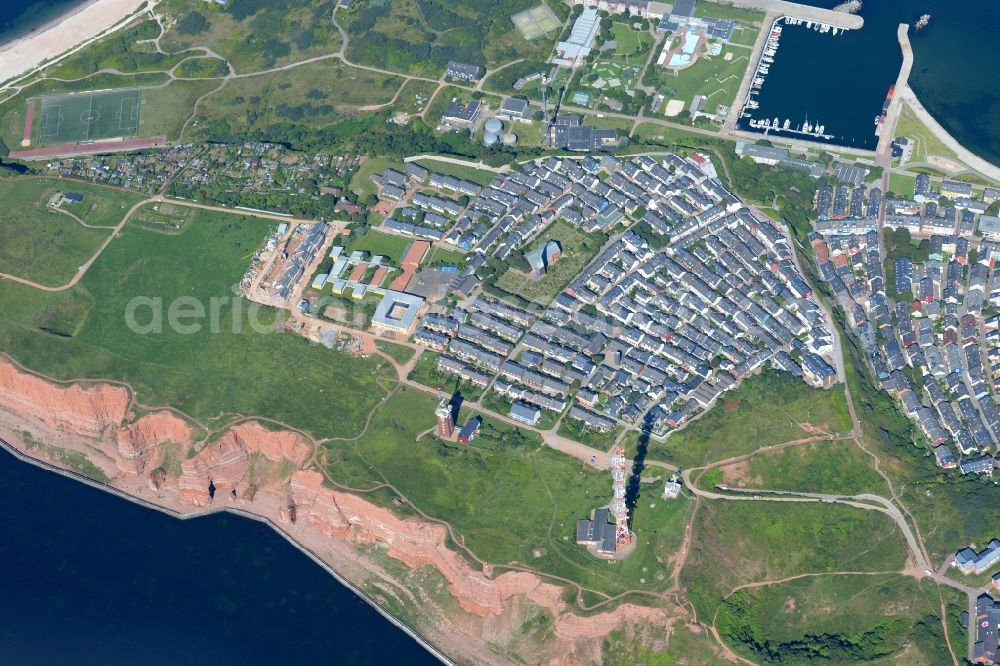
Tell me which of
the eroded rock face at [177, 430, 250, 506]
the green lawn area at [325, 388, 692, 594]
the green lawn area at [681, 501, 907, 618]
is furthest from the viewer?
the eroded rock face at [177, 430, 250, 506]

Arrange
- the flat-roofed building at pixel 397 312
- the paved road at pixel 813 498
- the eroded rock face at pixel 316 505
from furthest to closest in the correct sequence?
the flat-roofed building at pixel 397 312, the eroded rock face at pixel 316 505, the paved road at pixel 813 498

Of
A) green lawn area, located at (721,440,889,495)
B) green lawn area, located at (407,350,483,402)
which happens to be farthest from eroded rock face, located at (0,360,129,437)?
green lawn area, located at (721,440,889,495)

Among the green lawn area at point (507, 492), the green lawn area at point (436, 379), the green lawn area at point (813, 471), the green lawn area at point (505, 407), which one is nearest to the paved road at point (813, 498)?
the green lawn area at point (813, 471)

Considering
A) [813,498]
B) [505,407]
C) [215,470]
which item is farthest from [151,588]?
[813,498]

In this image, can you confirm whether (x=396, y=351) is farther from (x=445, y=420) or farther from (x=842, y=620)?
(x=842, y=620)

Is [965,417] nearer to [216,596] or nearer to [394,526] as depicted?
[394,526]

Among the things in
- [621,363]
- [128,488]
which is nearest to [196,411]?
[128,488]

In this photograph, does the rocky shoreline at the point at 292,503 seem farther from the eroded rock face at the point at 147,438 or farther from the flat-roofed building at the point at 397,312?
the flat-roofed building at the point at 397,312

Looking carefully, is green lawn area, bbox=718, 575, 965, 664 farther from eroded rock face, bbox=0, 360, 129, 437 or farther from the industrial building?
eroded rock face, bbox=0, 360, 129, 437
